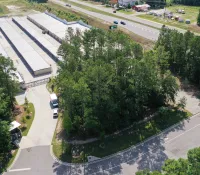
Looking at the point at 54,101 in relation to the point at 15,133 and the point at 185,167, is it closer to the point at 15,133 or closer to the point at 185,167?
the point at 15,133

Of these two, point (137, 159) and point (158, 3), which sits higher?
point (158, 3)

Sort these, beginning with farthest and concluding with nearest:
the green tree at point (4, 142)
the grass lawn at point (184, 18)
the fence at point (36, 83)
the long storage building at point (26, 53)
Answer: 1. the grass lawn at point (184, 18)
2. the long storage building at point (26, 53)
3. the fence at point (36, 83)
4. the green tree at point (4, 142)

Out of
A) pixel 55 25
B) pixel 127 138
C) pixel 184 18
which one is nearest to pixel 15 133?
pixel 127 138

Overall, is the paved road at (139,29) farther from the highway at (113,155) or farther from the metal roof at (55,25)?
the highway at (113,155)

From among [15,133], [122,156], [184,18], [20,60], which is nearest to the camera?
[122,156]

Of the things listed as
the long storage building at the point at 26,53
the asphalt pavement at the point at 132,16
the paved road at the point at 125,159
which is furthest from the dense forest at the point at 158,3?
the paved road at the point at 125,159

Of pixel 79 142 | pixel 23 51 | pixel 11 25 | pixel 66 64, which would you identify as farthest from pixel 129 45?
pixel 11 25

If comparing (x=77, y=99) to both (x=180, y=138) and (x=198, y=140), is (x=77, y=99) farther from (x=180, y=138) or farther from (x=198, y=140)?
(x=198, y=140)

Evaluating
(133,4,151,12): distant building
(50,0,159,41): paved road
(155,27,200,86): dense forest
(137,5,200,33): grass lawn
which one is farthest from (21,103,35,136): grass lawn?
(133,4,151,12): distant building
